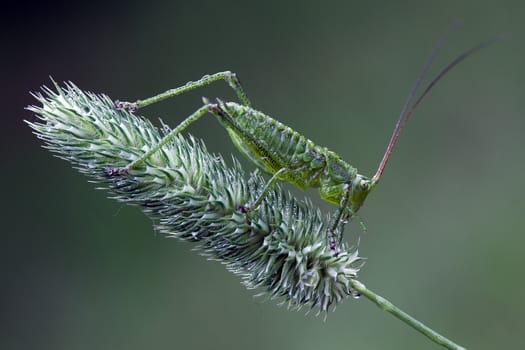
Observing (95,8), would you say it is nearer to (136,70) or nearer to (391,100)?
(136,70)

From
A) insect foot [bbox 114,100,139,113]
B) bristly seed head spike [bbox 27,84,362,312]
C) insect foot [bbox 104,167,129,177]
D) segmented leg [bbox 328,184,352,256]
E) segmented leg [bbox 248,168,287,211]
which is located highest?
segmented leg [bbox 328,184,352,256]

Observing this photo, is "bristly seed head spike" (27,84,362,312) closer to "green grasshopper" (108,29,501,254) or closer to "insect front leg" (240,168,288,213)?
"insect front leg" (240,168,288,213)

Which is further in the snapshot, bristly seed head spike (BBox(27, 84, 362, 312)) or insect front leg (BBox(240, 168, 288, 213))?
insect front leg (BBox(240, 168, 288, 213))

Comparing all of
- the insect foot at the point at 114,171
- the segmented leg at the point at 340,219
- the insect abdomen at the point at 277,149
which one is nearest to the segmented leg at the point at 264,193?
the insect abdomen at the point at 277,149

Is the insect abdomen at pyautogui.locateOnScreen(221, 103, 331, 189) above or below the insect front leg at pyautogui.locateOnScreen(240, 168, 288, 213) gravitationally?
above

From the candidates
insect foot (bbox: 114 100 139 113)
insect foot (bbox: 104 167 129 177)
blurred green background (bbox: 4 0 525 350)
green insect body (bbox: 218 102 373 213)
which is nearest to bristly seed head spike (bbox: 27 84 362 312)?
insect foot (bbox: 104 167 129 177)

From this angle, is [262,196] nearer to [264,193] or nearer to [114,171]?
[264,193]
